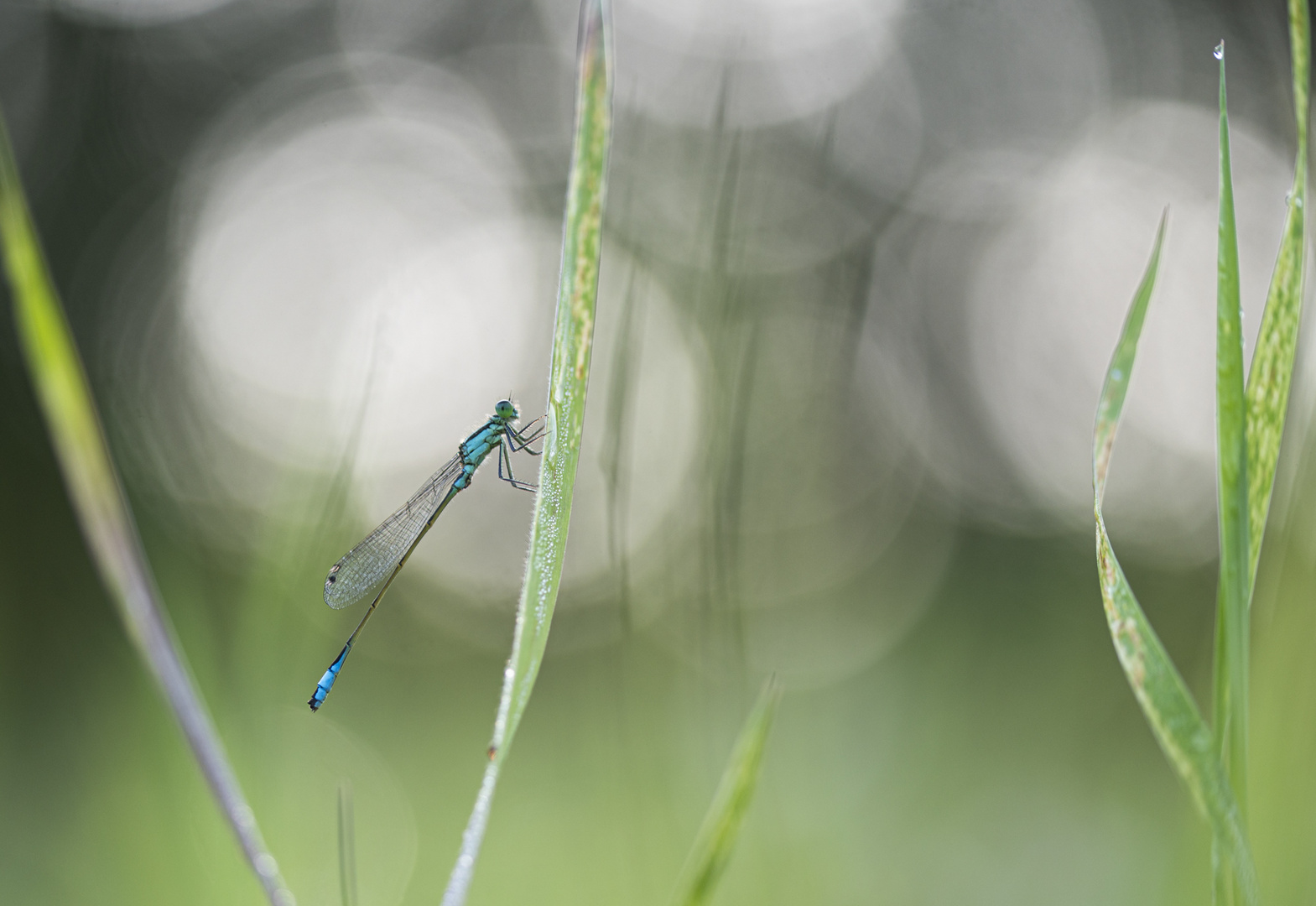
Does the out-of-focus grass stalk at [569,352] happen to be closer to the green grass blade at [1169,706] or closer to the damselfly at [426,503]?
the green grass blade at [1169,706]

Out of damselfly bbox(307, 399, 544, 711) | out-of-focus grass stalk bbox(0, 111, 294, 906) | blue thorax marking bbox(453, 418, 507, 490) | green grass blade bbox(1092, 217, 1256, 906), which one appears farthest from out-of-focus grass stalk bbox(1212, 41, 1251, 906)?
blue thorax marking bbox(453, 418, 507, 490)

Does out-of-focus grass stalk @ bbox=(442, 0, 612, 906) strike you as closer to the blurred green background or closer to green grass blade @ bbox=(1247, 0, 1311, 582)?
the blurred green background

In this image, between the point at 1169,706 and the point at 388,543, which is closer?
the point at 1169,706

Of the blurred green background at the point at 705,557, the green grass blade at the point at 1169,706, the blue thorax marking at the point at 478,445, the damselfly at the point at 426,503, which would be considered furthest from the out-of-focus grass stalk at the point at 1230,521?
the blue thorax marking at the point at 478,445

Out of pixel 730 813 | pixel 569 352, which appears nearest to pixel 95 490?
pixel 569 352

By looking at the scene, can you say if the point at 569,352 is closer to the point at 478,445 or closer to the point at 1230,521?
the point at 1230,521

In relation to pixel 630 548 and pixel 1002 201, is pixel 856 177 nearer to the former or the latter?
pixel 1002 201
